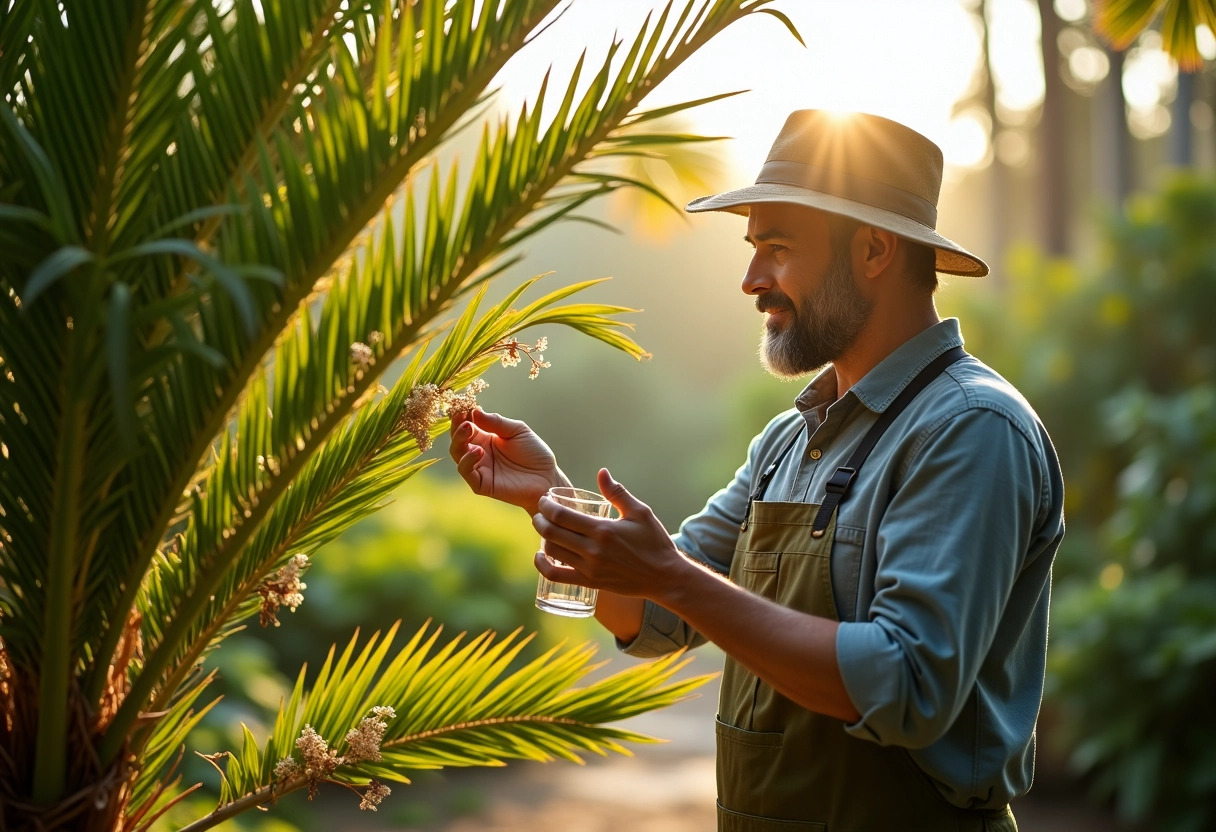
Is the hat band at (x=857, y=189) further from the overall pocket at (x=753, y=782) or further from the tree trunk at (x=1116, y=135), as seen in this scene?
the tree trunk at (x=1116, y=135)

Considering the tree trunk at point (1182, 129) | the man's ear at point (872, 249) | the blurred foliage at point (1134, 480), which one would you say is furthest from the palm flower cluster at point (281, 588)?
the tree trunk at point (1182, 129)

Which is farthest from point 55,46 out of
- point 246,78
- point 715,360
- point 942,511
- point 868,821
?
point 715,360

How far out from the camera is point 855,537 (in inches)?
69.2

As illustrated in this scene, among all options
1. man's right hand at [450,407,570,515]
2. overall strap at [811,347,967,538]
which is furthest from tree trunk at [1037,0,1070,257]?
man's right hand at [450,407,570,515]

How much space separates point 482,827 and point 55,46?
20.0 ft

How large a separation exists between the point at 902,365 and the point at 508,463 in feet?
2.44

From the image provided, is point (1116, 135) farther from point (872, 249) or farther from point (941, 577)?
point (941, 577)

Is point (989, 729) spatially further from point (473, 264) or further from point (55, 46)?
point (55, 46)

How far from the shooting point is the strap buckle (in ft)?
5.91

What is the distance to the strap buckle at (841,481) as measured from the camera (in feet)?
5.91

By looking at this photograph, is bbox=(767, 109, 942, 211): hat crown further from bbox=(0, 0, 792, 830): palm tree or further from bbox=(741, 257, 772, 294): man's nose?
bbox=(0, 0, 792, 830): palm tree

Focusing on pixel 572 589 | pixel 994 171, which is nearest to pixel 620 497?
pixel 572 589

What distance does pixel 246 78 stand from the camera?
1506 millimetres

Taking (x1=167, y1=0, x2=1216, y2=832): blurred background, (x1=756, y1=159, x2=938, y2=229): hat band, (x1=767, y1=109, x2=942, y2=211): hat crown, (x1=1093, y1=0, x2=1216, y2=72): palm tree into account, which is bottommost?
(x1=167, y1=0, x2=1216, y2=832): blurred background
